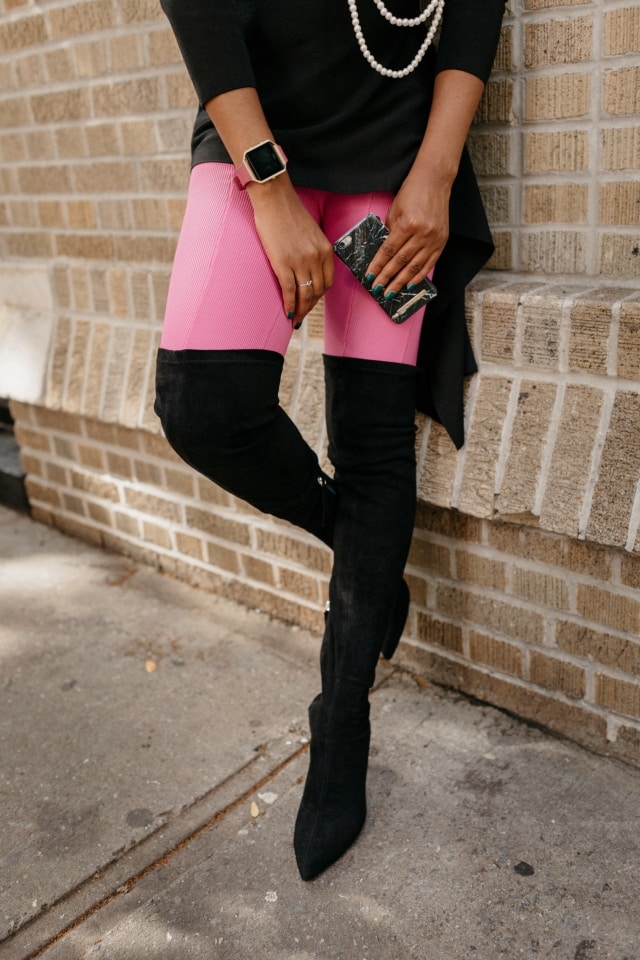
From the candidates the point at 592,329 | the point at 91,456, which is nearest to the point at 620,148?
the point at 592,329

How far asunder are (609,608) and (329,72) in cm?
112

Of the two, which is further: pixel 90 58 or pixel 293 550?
pixel 90 58

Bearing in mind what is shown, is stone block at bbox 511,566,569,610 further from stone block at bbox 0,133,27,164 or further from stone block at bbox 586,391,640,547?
stone block at bbox 0,133,27,164

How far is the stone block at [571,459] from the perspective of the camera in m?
1.67

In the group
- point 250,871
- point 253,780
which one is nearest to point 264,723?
point 253,780

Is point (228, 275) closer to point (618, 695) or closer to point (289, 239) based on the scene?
point (289, 239)

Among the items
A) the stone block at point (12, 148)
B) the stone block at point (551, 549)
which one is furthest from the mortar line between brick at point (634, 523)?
the stone block at point (12, 148)

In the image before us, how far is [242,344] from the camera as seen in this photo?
153 centimetres

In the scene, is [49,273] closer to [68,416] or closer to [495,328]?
[68,416]

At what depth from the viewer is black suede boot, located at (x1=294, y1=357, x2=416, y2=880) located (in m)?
1.66

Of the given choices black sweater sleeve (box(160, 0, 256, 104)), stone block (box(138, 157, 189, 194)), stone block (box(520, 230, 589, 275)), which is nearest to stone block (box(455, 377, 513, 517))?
stone block (box(520, 230, 589, 275))

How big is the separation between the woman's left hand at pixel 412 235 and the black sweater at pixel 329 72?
0.05m

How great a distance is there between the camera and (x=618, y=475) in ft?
5.37

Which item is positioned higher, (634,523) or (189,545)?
(634,523)
